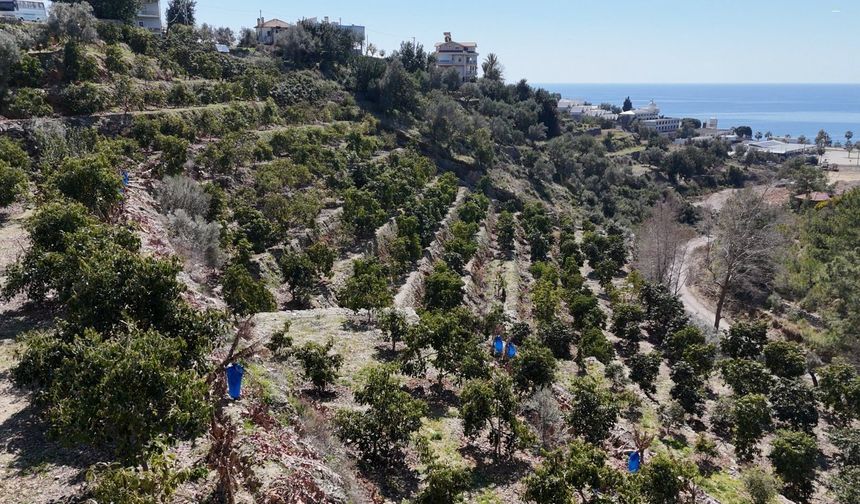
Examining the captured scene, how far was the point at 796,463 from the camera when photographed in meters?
19.8

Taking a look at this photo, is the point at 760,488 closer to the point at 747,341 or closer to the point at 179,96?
the point at 747,341

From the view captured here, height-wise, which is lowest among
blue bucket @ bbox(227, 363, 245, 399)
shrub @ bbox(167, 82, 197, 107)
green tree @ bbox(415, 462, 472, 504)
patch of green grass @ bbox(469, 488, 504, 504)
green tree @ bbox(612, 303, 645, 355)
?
green tree @ bbox(612, 303, 645, 355)

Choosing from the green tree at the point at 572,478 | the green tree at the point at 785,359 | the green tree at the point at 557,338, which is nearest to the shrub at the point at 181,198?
the green tree at the point at 557,338

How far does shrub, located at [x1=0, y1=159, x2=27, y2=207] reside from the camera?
25.0 meters

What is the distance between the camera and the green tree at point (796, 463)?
64.7 feet

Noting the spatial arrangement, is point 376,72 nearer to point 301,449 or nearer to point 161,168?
point 161,168

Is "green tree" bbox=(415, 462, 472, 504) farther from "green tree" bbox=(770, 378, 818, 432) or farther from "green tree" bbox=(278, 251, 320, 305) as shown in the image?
"green tree" bbox=(770, 378, 818, 432)

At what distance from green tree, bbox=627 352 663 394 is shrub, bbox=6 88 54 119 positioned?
43217mm

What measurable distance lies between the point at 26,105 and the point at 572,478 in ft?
140

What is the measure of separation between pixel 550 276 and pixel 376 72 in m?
45.3

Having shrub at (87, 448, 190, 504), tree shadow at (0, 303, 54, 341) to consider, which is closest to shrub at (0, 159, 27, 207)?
tree shadow at (0, 303, 54, 341)

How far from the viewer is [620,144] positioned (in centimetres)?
11919

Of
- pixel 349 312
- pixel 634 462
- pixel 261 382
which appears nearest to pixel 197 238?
pixel 349 312

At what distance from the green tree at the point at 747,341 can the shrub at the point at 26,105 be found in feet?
163
